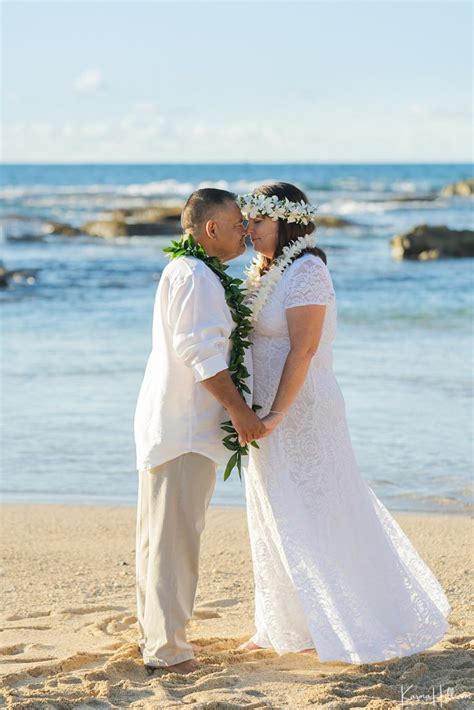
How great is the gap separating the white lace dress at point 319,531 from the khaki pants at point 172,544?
1.12 feet

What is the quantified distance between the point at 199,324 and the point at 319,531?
3.37 ft

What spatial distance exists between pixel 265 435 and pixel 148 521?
1.97 ft

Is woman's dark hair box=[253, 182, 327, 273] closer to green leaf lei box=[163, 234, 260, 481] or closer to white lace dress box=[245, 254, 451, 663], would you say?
white lace dress box=[245, 254, 451, 663]

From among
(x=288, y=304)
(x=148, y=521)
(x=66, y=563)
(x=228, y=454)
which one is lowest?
(x=66, y=563)

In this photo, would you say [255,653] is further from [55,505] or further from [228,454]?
[55,505]

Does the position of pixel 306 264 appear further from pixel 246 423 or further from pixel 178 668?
pixel 178 668

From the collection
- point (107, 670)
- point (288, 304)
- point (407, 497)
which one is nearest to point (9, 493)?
point (407, 497)

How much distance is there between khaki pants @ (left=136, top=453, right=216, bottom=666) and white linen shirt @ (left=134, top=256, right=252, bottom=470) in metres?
0.08

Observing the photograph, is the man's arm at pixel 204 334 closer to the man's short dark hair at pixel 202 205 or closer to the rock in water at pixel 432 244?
the man's short dark hair at pixel 202 205

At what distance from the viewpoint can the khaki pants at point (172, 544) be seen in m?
4.35

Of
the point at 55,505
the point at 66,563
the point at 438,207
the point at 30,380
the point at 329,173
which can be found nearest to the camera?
the point at 66,563

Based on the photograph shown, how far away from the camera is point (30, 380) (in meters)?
11.2

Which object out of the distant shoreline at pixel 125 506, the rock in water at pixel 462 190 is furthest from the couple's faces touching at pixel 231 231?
the rock in water at pixel 462 190

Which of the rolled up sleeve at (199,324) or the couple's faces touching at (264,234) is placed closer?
the rolled up sleeve at (199,324)
